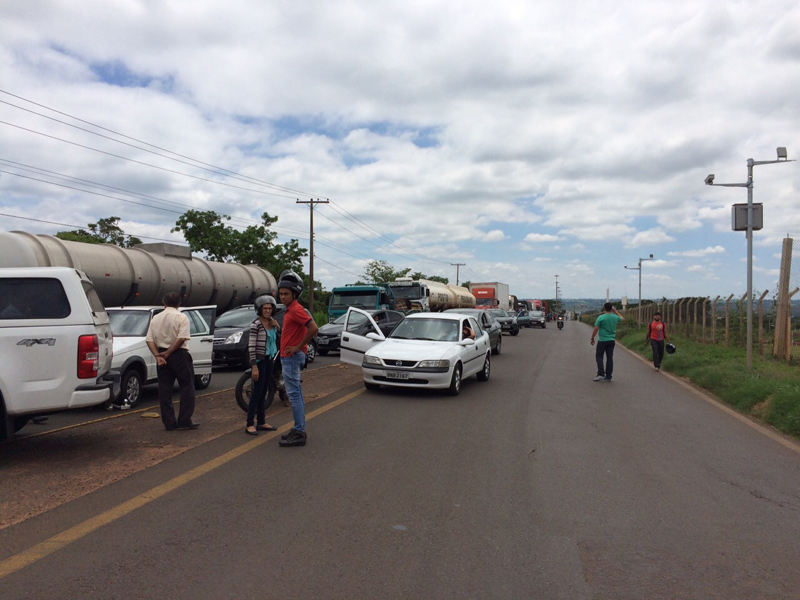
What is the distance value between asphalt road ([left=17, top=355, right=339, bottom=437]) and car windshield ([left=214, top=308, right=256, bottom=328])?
1170 mm

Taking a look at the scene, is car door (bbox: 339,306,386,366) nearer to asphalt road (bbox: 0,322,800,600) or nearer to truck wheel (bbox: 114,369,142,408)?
truck wheel (bbox: 114,369,142,408)

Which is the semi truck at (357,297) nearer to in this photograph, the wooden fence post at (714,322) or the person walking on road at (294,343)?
the wooden fence post at (714,322)

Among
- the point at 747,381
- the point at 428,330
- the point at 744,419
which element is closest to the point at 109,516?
the point at 428,330

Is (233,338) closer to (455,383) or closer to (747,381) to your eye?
(455,383)

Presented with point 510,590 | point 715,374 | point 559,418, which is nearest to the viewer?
point 510,590

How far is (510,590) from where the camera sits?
12.0ft

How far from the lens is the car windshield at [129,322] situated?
34.5ft

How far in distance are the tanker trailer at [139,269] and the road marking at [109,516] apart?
34.6 ft

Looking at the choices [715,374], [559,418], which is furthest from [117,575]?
[715,374]

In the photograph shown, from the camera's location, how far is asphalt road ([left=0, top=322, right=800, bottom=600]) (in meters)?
3.72

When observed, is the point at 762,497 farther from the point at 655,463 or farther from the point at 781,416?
the point at 781,416

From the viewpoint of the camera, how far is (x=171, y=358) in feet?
26.1

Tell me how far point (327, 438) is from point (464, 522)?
3178 mm

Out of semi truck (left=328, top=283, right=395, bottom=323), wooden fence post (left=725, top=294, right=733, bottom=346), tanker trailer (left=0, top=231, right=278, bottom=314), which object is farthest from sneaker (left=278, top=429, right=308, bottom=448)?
semi truck (left=328, top=283, right=395, bottom=323)
